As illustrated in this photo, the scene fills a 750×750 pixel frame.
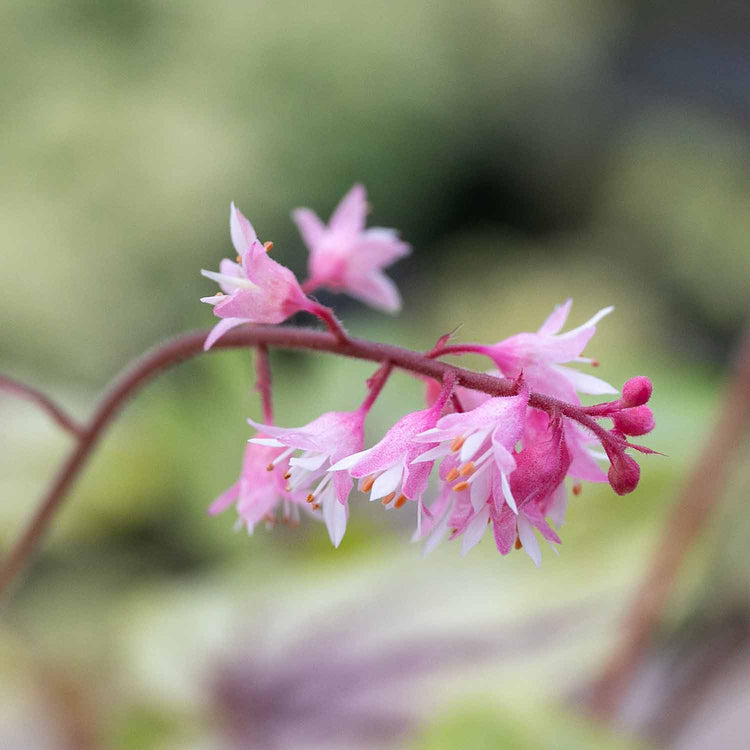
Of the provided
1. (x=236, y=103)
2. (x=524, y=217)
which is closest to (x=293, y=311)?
(x=236, y=103)

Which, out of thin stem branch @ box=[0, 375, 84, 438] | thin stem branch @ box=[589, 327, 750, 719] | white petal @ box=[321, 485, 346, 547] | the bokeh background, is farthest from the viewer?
the bokeh background

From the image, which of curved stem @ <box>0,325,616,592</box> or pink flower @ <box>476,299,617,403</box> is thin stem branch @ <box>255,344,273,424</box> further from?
pink flower @ <box>476,299,617,403</box>

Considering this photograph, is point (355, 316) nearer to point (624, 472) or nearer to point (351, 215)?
point (351, 215)

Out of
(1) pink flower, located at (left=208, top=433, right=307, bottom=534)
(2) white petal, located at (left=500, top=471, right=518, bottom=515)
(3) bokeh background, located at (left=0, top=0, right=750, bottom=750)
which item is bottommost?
(3) bokeh background, located at (left=0, top=0, right=750, bottom=750)

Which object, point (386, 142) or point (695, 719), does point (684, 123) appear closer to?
point (386, 142)

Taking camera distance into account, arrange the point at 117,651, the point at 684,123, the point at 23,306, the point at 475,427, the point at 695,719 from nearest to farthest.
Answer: the point at 475,427, the point at 695,719, the point at 117,651, the point at 23,306, the point at 684,123

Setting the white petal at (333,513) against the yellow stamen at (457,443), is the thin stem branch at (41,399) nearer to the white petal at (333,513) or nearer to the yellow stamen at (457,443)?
the white petal at (333,513)

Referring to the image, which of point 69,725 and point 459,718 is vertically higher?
point 459,718

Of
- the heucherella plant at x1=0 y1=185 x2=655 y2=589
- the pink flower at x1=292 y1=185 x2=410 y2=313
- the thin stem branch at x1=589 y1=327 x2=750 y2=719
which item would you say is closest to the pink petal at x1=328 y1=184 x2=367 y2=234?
the pink flower at x1=292 y1=185 x2=410 y2=313
